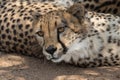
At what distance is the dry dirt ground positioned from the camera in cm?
383

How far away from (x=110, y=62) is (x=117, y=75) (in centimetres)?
25

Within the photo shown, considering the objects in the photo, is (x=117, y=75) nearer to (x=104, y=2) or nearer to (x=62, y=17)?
(x=62, y=17)

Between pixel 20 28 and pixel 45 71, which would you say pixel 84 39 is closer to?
pixel 45 71

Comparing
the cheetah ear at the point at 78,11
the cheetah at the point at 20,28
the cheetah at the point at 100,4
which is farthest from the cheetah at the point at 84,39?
the cheetah at the point at 100,4

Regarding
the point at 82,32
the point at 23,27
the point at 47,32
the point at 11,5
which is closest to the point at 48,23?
the point at 47,32

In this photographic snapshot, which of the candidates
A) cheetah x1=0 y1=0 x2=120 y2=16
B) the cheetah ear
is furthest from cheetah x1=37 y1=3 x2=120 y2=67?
cheetah x1=0 y1=0 x2=120 y2=16

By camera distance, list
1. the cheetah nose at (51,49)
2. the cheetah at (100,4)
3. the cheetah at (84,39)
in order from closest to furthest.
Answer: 1. the cheetah nose at (51,49)
2. the cheetah at (84,39)
3. the cheetah at (100,4)

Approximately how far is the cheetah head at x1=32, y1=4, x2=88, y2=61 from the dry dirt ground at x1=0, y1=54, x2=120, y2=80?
9.2 inches

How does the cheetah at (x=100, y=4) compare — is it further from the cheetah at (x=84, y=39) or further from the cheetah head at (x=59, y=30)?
the cheetah head at (x=59, y=30)

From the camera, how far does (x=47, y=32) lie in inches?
148

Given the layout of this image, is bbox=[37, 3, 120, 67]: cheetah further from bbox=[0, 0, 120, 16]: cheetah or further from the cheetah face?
bbox=[0, 0, 120, 16]: cheetah

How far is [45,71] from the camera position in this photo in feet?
13.1

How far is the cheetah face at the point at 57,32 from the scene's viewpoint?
3684 mm

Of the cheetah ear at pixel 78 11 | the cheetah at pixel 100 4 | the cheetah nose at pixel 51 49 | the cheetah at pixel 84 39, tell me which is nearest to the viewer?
the cheetah nose at pixel 51 49
